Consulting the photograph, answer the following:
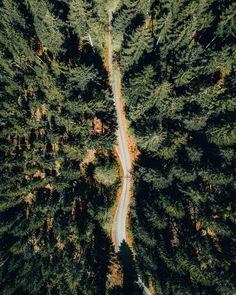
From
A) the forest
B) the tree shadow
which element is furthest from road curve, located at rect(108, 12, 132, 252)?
the tree shadow

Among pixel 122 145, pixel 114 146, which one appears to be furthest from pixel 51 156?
pixel 122 145

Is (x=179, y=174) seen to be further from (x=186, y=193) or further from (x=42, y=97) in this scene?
(x=42, y=97)

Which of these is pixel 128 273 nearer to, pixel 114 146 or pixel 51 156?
pixel 114 146

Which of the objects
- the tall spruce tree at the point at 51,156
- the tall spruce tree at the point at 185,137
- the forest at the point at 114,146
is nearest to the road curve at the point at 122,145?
the forest at the point at 114,146

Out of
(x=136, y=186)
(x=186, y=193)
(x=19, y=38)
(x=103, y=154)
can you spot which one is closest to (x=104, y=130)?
(x=103, y=154)

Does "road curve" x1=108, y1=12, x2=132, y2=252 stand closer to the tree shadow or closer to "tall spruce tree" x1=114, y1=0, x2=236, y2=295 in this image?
"tall spruce tree" x1=114, y1=0, x2=236, y2=295
